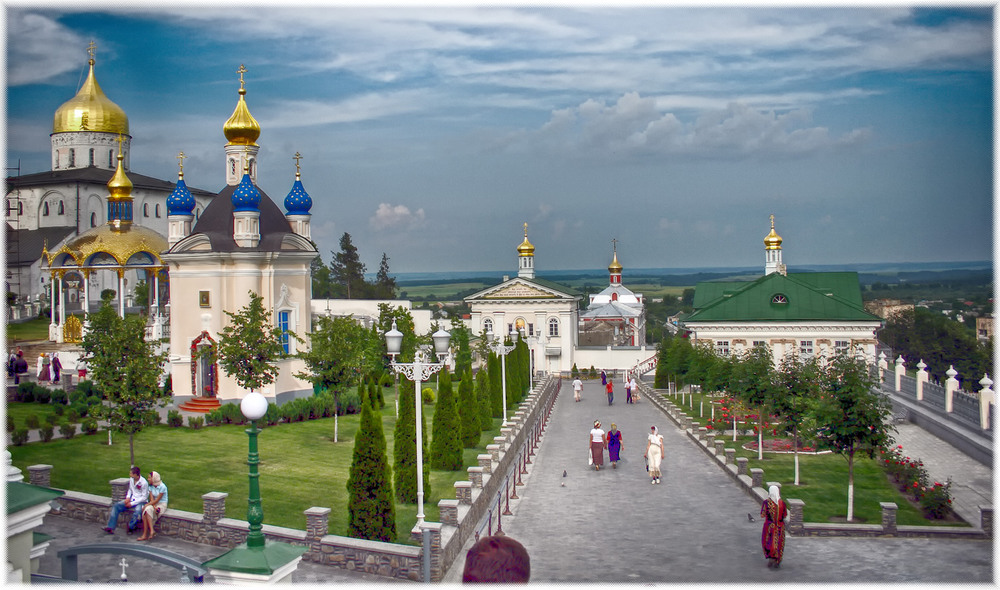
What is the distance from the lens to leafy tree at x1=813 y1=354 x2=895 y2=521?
1571 centimetres

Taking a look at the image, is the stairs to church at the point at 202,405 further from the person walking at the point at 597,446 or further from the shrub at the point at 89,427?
the person walking at the point at 597,446

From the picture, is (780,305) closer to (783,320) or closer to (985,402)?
(783,320)

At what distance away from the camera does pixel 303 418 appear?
1069 inches

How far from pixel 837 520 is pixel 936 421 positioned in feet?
42.5

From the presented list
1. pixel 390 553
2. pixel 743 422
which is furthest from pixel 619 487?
pixel 743 422

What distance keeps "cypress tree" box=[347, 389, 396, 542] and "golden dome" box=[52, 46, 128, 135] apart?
138 feet

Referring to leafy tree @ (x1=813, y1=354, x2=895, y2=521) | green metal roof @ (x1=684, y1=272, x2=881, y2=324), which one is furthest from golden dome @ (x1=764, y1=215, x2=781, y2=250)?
leafy tree @ (x1=813, y1=354, x2=895, y2=521)

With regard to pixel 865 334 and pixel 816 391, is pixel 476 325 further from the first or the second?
pixel 816 391

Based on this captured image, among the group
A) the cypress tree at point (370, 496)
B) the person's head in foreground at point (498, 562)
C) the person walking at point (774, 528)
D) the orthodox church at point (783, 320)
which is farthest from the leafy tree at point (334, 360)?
the orthodox church at point (783, 320)

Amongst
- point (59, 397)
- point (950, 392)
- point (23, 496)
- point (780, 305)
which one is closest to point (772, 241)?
point (780, 305)

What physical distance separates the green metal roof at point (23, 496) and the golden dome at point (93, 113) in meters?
46.3

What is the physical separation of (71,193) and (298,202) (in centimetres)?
2674

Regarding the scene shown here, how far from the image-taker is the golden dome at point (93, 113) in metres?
49.5

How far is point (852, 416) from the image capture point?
51.7 feet
